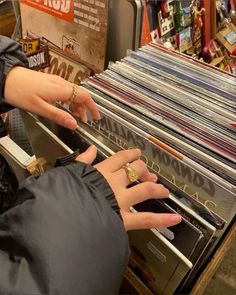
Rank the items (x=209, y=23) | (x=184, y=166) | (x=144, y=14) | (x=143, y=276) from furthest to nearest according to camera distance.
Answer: (x=209, y=23) < (x=144, y=14) < (x=143, y=276) < (x=184, y=166)

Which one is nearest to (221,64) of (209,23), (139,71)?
(209,23)

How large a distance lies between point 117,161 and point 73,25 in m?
0.53

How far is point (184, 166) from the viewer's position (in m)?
0.51

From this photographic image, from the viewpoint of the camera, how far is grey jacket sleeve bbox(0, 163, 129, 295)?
14.5 inches

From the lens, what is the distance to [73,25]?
0.87m

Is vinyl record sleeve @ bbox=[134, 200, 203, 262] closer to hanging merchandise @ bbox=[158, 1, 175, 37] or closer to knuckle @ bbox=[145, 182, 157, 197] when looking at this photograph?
knuckle @ bbox=[145, 182, 157, 197]

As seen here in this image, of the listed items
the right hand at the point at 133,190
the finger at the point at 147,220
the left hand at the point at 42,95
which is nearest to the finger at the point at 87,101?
the left hand at the point at 42,95

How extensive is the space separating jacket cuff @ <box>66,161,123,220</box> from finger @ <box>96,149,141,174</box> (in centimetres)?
4

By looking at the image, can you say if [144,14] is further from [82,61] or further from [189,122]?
[189,122]

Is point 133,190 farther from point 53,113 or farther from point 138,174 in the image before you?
point 53,113

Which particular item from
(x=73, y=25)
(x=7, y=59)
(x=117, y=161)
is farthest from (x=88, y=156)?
(x=73, y=25)

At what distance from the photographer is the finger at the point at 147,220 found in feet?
1.54

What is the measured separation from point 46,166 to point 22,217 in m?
0.42

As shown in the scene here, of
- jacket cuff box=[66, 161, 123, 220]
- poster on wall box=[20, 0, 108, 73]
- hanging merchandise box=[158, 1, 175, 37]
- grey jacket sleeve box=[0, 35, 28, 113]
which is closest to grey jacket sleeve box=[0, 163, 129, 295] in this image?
jacket cuff box=[66, 161, 123, 220]
